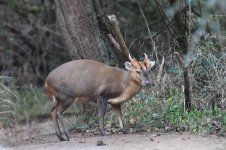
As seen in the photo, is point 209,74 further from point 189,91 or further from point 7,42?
point 7,42

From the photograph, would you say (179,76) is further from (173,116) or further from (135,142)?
(135,142)

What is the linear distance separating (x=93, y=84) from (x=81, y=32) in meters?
1.93

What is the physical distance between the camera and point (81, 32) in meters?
12.4

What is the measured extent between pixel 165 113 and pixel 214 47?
130 centimetres

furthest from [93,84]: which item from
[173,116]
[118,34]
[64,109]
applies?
[118,34]

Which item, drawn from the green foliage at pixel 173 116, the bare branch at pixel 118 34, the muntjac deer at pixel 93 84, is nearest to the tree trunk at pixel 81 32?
the bare branch at pixel 118 34

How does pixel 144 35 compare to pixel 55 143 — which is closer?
pixel 55 143

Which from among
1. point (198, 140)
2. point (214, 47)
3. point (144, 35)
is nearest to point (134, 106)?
point (214, 47)

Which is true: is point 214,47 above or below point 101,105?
above

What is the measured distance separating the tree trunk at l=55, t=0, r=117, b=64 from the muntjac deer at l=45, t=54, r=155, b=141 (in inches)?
61.2

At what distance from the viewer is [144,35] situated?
727 inches

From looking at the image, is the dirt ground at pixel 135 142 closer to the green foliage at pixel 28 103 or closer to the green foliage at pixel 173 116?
the green foliage at pixel 173 116

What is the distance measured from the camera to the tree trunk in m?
12.3

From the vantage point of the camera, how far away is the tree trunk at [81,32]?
12.3 meters
